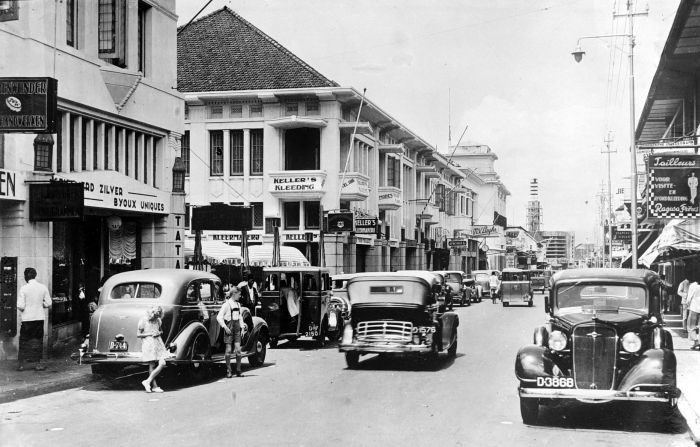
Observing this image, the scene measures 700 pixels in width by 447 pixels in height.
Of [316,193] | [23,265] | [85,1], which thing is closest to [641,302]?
[23,265]

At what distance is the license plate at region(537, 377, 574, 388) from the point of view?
976 centimetres

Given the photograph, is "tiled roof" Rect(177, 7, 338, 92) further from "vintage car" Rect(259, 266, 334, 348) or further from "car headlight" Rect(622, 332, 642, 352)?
"car headlight" Rect(622, 332, 642, 352)

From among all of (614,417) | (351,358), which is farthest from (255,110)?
(614,417)

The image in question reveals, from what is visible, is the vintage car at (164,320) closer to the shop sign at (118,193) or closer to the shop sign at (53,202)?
the shop sign at (53,202)

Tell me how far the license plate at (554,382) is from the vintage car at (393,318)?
5518mm

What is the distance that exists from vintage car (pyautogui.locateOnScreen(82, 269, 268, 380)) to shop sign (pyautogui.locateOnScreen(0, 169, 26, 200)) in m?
3.22

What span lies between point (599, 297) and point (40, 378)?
921 cm

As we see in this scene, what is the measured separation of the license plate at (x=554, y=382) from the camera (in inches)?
384

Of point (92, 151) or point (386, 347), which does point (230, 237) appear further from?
point (386, 347)

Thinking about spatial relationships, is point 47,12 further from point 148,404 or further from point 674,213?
point 674,213

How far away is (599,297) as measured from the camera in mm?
11492

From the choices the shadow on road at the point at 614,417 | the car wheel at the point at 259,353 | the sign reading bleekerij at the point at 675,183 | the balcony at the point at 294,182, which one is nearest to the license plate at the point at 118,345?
the car wheel at the point at 259,353

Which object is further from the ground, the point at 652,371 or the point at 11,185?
the point at 11,185

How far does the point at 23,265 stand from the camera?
16.0m
